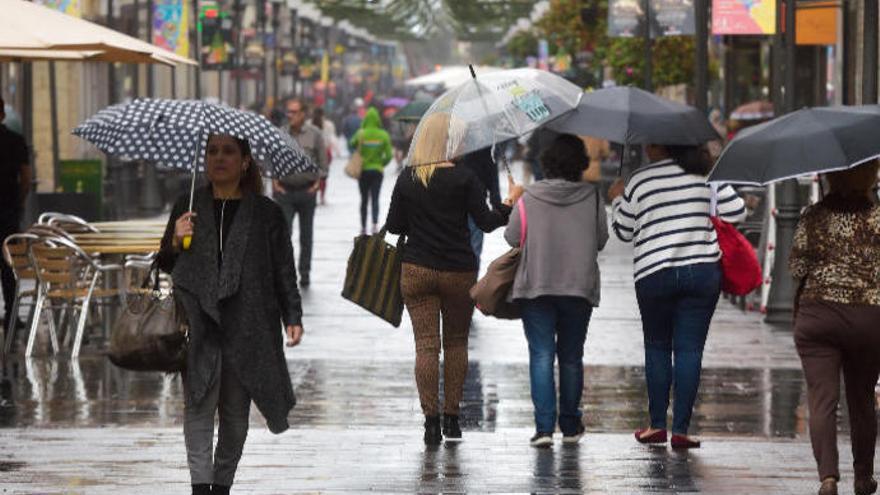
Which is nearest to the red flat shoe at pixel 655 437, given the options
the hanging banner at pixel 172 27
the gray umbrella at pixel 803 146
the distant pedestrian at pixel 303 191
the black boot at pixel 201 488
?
the gray umbrella at pixel 803 146

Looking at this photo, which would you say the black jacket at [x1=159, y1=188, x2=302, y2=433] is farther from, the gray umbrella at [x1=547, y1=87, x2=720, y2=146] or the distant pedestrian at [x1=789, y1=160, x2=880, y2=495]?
the gray umbrella at [x1=547, y1=87, x2=720, y2=146]

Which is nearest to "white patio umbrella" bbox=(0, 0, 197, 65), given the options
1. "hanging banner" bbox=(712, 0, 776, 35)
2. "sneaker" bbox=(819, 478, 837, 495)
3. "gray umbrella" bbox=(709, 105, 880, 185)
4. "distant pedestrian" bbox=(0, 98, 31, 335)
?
"distant pedestrian" bbox=(0, 98, 31, 335)

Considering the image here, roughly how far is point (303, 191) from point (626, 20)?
1287 centimetres

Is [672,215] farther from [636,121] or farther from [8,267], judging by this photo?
[8,267]

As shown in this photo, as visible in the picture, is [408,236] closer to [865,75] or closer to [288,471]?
[288,471]

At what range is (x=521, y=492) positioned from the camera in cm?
923

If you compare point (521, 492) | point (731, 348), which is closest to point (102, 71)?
point (731, 348)

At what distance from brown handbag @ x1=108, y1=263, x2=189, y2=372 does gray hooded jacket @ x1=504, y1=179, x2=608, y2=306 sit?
2.75m

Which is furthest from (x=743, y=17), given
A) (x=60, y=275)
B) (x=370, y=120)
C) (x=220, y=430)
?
(x=220, y=430)

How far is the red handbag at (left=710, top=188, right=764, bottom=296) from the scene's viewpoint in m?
10.3

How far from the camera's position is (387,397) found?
12.6 m

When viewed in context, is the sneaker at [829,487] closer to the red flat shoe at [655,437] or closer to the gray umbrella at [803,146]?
the gray umbrella at [803,146]

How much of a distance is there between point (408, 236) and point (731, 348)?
5.13m

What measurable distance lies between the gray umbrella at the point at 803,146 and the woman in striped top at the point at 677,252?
1.45 m
